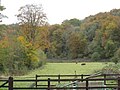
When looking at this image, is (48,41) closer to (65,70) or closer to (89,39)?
(65,70)

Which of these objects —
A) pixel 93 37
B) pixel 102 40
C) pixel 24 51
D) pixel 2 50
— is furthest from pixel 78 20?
pixel 2 50

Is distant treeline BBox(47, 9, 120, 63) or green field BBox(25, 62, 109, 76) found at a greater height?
distant treeline BBox(47, 9, 120, 63)

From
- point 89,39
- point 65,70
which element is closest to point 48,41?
point 65,70

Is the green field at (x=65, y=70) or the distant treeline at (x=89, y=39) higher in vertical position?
the distant treeline at (x=89, y=39)

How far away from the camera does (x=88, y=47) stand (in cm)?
10269

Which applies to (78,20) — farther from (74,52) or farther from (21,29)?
(21,29)

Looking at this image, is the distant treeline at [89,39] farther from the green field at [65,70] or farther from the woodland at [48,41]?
the green field at [65,70]

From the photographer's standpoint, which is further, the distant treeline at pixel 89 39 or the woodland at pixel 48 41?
the distant treeline at pixel 89 39

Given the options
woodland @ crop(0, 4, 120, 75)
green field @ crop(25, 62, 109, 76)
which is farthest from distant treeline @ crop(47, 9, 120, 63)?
green field @ crop(25, 62, 109, 76)

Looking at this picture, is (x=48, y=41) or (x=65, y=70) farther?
(x=48, y=41)

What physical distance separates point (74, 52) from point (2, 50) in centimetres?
6796

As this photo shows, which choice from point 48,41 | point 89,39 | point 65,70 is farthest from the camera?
point 89,39

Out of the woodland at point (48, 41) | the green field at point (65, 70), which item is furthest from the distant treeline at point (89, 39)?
the green field at point (65, 70)

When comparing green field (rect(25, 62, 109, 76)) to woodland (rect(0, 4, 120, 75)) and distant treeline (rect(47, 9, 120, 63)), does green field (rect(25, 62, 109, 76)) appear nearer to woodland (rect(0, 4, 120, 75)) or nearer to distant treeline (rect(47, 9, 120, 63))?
woodland (rect(0, 4, 120, 75))
